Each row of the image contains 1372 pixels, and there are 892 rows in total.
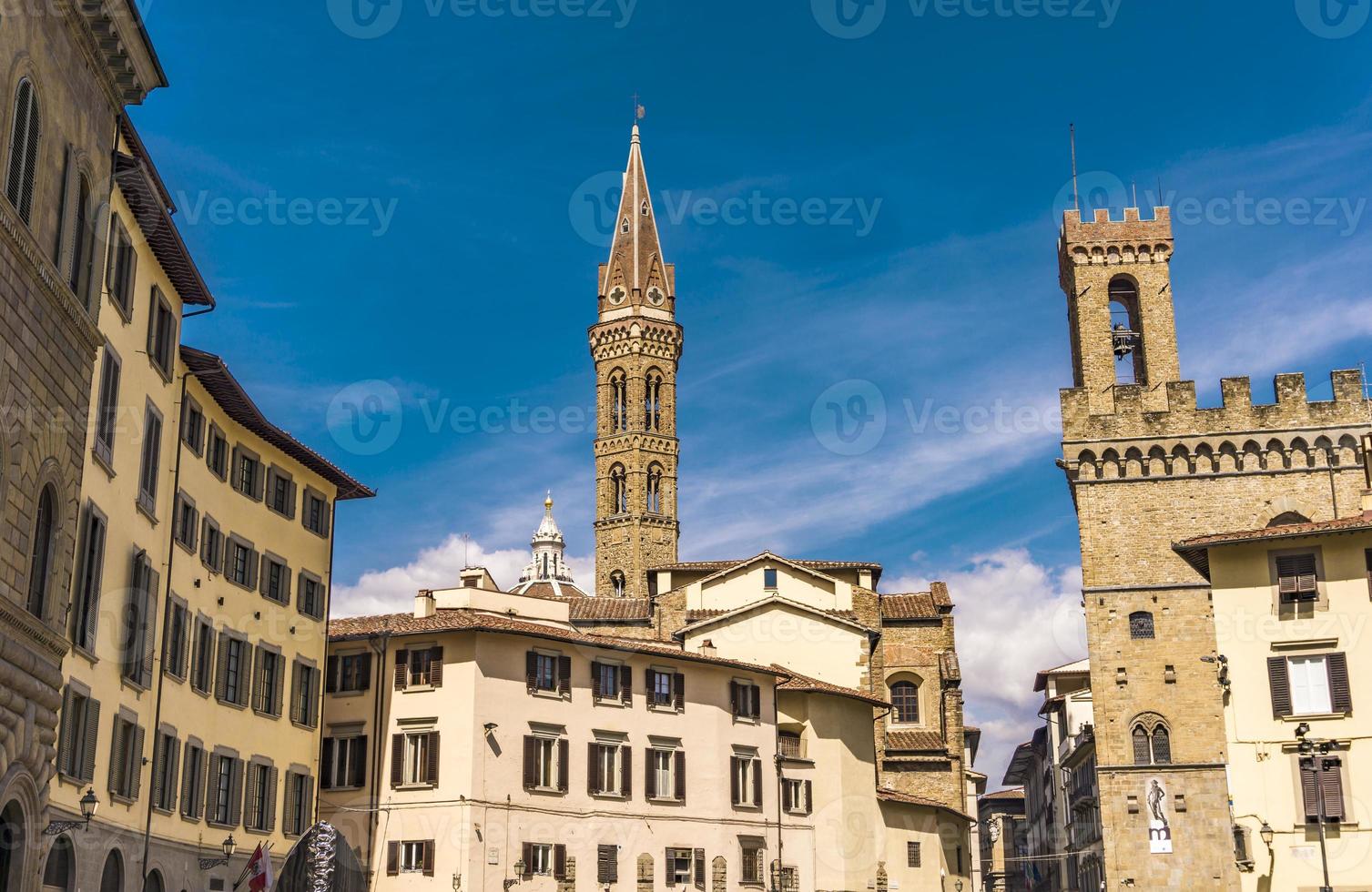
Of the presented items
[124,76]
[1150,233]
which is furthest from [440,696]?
[1150,233]

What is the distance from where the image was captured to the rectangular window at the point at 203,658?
116 feet

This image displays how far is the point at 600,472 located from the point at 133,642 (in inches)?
3381

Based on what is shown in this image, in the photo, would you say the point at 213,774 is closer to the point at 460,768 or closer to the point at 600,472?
the point at 460,768

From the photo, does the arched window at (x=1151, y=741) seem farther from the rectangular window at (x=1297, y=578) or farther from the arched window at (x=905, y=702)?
the rectangular window at (x=1297, y=578)

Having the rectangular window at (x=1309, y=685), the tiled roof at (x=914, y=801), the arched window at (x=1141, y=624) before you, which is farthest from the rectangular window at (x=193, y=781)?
the arched window at (x=1141, y=624)

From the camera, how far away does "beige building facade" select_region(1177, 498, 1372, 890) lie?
42.2 metres

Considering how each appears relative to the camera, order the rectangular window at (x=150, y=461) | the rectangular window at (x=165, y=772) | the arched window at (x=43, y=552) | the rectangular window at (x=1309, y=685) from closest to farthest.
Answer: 1. the arched window at (x=43, y=552)
2. the rectangular window at (x=150, y=461)
3. the rectangular window at (x=165, y=772)
4. the rectangular window at (x=1309, y=685)

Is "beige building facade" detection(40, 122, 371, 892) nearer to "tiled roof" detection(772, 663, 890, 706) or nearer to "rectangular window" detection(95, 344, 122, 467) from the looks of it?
"rectangular window" detection(95, 344, 122, 467)

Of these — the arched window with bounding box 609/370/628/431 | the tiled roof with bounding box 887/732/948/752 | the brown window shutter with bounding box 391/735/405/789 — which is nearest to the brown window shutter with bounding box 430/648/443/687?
the brown window shutter with bounding box 391/735/405/789

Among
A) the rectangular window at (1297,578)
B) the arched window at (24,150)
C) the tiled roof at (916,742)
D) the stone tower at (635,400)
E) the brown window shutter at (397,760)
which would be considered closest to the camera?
the arched window at (24,150)

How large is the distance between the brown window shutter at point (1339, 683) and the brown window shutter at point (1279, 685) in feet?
3.82

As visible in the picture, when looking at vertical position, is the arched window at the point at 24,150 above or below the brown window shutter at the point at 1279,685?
above

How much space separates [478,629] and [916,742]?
92.0ft

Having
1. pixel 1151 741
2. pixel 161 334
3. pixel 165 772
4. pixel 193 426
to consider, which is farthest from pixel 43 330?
pixel 1151 741
